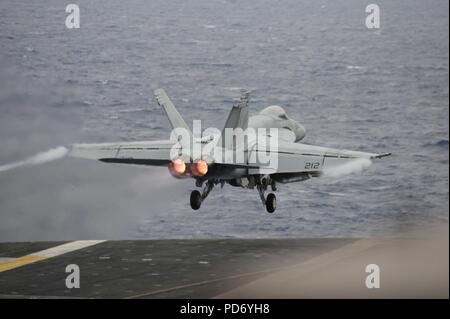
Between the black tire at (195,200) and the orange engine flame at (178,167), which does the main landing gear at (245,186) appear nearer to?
the black tire at (195,200)

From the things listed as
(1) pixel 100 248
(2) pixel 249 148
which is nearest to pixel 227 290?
(2) pixel 249 148

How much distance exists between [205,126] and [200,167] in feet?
271

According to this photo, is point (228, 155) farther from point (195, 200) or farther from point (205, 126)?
point (205, 126)

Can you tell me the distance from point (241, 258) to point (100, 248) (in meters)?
12.1

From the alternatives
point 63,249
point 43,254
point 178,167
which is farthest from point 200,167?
point 63,249

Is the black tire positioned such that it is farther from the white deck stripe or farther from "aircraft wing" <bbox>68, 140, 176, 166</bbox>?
the white deck stripe

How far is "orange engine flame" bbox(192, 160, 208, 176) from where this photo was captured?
174 feet

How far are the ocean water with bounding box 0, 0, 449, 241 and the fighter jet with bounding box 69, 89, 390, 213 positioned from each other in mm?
10064

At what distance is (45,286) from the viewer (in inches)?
2467

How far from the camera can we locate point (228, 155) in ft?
176

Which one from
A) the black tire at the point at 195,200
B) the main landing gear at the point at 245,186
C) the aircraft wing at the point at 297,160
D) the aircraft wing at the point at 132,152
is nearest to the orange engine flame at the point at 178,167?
the aircraft wing at the point at 132,152

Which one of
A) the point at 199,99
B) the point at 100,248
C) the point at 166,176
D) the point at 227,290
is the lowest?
the point at 227,290

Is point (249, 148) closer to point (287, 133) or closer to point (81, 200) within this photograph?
point (287, 133)

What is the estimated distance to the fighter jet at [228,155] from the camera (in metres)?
53.2
